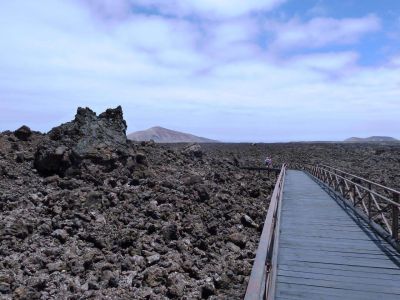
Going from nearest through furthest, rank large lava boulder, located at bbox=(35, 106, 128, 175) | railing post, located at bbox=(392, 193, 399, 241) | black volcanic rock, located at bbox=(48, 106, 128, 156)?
railing post, located at bbox=(392, 193, 399, 241)
large lava boulder, located at bbox=(35, 106, 128, 175)
black volcanic rock, located at bbox=(48, 106, 128, 156)

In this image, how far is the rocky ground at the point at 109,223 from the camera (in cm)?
947

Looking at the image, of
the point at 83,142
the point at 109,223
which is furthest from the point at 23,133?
the point at 109,223

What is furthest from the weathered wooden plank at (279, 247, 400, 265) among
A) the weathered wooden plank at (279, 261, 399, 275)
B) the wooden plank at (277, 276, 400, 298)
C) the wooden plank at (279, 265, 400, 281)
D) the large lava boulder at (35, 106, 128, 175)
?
the large lava boulder at (35, 106, 128, 175)

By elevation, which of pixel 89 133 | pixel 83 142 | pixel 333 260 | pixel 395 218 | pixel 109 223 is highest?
pixel 89 133

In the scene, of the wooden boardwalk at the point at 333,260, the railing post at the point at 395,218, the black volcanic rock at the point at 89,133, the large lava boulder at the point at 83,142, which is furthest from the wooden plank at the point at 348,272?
the black volcanic rock at the point at 89,133

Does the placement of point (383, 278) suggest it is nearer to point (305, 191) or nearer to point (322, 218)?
point (322, 218)

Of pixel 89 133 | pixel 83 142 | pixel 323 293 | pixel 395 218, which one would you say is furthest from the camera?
pixel 89 133

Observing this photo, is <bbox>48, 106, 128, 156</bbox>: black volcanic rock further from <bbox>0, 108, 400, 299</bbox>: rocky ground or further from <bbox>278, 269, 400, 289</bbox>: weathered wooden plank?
<bbox>278, 269, 400, 289</bbox>: weathered wooden plank

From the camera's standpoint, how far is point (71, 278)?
9.30 meters

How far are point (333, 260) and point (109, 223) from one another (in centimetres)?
669

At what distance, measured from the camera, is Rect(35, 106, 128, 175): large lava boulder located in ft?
53.9

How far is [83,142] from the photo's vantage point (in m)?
18.2

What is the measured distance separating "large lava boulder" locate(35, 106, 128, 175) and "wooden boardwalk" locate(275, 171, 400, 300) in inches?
336

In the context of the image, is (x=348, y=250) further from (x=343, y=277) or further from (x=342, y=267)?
(x=343, y=277)
